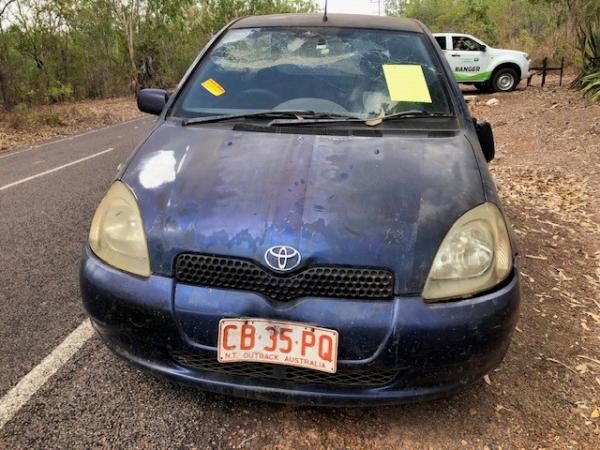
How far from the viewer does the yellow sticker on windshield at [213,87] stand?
9.51 feet

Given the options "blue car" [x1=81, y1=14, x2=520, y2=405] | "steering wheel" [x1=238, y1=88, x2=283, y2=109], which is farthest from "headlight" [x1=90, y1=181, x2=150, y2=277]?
"steering wheel" [x1=238, y1=88, x2=283, y2=109]

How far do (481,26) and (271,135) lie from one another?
1551 inches

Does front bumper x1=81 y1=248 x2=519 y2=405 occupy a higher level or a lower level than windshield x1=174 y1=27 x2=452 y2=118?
lower

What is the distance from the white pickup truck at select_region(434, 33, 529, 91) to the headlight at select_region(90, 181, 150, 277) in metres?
15.4

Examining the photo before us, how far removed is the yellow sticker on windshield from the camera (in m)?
2.90

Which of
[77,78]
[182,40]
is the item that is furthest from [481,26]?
[77,78]

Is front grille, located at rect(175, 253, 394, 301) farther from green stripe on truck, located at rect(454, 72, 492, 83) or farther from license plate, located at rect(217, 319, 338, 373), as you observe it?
green stripe on truck, located at rect(454, 72, 492, 83)

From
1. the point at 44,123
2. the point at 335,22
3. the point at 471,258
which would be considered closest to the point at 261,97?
the point at 335,22

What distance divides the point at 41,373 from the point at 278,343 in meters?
1.27

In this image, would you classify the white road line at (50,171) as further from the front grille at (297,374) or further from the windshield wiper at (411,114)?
the front grille at (297,374)

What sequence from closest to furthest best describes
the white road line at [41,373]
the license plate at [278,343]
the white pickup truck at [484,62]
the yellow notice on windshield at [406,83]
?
1. the license plate at [278,343]
2. the white road line at [41,373]
3. the yellow notice on windshield at [406,83]
4. the white pickup truck at [484,62]

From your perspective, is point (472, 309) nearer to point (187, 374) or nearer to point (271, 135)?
point (187, 374)

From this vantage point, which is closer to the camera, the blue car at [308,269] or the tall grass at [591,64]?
the blue car at [308,269]

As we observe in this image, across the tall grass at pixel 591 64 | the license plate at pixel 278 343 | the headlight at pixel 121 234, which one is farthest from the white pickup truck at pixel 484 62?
the license plate at pixel 278 343
